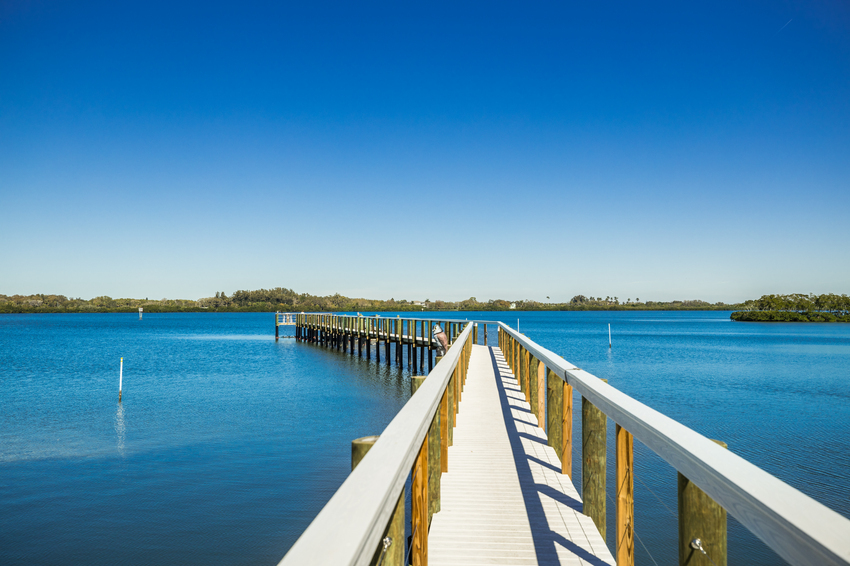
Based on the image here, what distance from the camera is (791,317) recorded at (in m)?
114

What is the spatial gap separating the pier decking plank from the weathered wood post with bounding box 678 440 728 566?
160 cm

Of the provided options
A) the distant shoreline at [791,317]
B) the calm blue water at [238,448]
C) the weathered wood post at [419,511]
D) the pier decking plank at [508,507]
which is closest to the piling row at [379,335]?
the calm blue water at [238,448]

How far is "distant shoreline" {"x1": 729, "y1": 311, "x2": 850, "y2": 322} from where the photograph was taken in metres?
109

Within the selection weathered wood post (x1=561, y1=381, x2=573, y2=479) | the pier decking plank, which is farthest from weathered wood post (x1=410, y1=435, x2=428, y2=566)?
weathered wood post (x1=561, y1=381, x2=573, y2=479)

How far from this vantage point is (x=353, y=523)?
3.58 ft

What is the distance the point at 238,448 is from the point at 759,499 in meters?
13.6

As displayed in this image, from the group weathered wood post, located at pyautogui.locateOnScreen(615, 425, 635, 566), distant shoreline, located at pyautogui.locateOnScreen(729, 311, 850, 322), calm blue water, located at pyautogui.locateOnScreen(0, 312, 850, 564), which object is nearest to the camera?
weathered wood post, located at pyautogui.locateOnScreen(615, 425, 635, 566)

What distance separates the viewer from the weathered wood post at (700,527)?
1737 mm

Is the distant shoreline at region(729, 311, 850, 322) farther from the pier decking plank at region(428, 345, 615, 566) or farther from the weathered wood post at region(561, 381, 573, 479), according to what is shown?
the weathered wood post at region(561, 381, 573, 479)

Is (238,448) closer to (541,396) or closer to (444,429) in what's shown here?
(541,396)

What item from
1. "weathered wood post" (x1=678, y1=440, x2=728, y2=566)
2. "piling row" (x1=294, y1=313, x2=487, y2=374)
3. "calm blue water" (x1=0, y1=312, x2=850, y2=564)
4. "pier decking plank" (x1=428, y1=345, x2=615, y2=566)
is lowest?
"calm blue water" (x1=0, y1=312, x2=850, y2=564)

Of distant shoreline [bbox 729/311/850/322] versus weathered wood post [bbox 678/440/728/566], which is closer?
weathered wood post [bbox 678/440/728/566]

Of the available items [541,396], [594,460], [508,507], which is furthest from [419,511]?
[541,396]

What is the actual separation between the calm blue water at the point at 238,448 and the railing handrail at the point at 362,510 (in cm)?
308
